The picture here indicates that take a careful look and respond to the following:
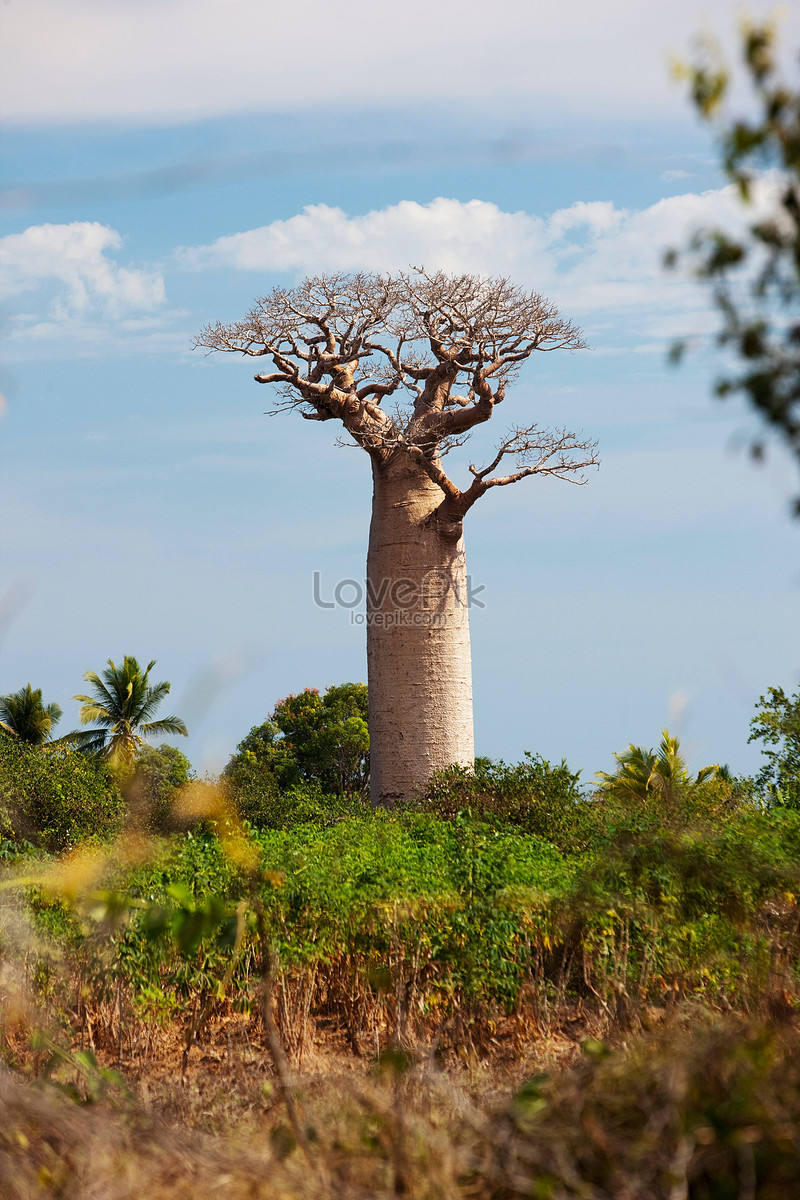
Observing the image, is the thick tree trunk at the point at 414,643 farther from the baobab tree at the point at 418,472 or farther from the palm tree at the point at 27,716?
the palm tree at the point at 27,716

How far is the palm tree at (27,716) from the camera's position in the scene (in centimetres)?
2453

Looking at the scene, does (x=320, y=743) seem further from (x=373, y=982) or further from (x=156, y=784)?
(x=373, y=982)

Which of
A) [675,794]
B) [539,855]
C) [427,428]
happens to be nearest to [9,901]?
[539,855]

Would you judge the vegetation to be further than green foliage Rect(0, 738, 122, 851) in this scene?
No

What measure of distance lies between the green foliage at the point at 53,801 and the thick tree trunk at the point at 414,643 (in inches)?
146

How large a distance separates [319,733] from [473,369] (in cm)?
1138

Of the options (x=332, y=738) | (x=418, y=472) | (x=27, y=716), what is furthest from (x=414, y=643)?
(x=27, y=716)

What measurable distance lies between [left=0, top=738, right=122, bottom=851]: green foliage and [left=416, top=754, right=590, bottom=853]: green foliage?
4.49 metres

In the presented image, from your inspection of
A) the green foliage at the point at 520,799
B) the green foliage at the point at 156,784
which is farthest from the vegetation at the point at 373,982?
the green foliage at the point at 520,799

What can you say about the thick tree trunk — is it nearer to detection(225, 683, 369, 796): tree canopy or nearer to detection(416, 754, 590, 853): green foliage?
detection(416, 754, 590, 853): green foliage

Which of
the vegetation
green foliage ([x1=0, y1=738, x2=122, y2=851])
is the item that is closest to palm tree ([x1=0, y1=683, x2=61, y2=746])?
green foliage ([x1=0, y1=738, x2=122, y2=851])

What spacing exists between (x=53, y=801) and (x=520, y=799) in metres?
7.10

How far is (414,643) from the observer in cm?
1329

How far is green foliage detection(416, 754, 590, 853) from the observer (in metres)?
9.69
